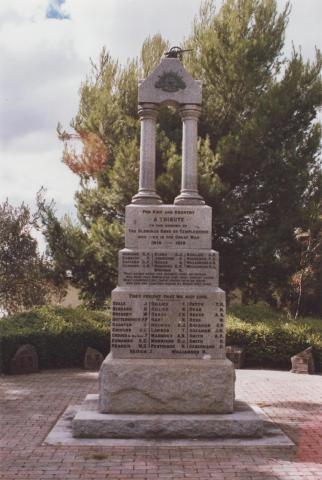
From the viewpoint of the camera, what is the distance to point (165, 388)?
727 cm

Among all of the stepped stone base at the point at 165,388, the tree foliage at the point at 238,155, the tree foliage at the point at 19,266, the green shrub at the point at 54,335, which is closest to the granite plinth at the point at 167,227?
the stepped stone base at the point at 165,388

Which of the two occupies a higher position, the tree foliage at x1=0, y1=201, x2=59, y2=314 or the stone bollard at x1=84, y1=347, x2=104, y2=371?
the tree foliage at x1=0, y1=201, x2=59, y2=314

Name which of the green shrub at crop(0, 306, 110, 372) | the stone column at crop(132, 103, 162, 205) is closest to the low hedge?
the green shrub at crop(0, 306, 110, 372)

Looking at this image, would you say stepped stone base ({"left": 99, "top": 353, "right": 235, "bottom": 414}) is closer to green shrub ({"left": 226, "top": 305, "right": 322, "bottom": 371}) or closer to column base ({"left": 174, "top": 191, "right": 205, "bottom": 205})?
column base ({"left": 174, "top": 191, "right": 205, "bottom": 205})

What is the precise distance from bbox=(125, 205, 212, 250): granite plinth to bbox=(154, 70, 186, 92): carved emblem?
1778 mm

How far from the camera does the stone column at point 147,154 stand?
8.16 meters

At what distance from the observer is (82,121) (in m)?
19.5

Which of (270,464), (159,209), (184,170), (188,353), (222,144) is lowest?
(270,464)

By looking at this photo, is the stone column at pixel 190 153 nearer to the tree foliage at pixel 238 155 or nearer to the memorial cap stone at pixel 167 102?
the memorial cap stone at pixel 167 102

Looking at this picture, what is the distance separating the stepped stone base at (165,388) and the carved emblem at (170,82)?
403 centimetres

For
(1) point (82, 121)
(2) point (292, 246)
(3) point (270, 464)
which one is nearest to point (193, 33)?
(1) point (82, 121)

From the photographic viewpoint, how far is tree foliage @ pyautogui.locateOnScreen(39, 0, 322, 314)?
1702cm

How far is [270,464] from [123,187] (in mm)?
12283

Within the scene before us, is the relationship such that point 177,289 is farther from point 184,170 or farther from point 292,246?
point 292,246
